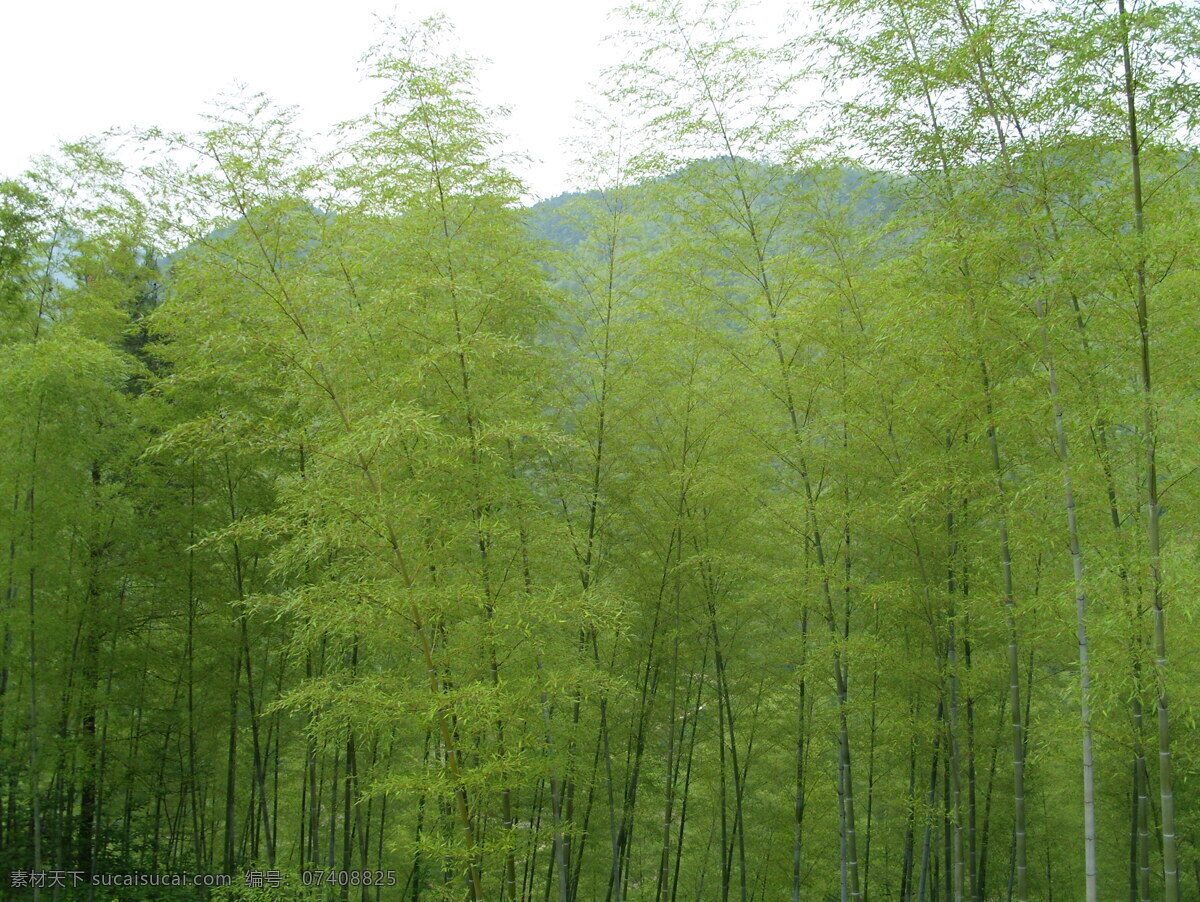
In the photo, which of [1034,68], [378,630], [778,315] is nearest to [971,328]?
[1034,68]

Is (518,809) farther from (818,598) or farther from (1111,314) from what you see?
(1111,314)

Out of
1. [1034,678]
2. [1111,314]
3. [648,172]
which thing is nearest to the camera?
[1111,314]

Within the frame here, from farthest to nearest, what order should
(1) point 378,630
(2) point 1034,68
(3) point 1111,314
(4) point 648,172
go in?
1. (4) point 648,172
2. (1) point 378,630
3. (2) point 1034,68
4. (3) point 1111,314

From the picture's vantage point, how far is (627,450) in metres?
7.51

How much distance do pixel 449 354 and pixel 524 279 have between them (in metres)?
1.09

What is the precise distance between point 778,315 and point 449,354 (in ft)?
9.13

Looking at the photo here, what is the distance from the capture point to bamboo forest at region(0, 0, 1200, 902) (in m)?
4.20

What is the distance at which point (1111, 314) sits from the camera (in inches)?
160

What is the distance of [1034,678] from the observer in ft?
32.0

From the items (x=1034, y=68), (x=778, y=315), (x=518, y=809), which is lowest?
(x=518, y=809)

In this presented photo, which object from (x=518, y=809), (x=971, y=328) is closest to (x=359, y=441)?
(x=971, y=328)

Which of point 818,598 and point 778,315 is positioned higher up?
point 778,315

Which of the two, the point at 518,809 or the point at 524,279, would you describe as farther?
the point at 518,809

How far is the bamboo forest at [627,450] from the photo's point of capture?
165 inches
